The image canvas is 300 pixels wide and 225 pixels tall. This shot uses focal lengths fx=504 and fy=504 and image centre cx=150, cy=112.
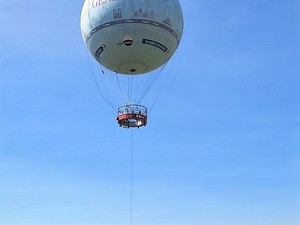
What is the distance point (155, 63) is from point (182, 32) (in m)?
3.36

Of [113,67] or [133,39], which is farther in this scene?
[113,67]

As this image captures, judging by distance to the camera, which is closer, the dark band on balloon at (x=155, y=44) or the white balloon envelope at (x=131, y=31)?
the white balloon envelope at (x=131, y=31)

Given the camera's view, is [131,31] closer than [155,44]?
Yes

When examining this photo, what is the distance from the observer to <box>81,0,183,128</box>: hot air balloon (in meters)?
36.5

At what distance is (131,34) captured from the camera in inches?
1441

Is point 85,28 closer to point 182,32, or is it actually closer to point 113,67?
point 113,67

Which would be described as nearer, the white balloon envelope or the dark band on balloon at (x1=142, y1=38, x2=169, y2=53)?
the white balloon envelope

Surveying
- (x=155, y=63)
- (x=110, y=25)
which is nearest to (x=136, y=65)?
(x=155, y=63)

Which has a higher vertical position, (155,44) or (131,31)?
(131,31)

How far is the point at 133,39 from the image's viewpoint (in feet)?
121

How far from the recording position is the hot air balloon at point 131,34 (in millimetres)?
36469

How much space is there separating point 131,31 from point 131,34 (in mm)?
234

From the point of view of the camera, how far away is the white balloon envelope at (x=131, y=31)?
36438 millimetres

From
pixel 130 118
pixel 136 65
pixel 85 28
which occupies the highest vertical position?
pixel 85 28
